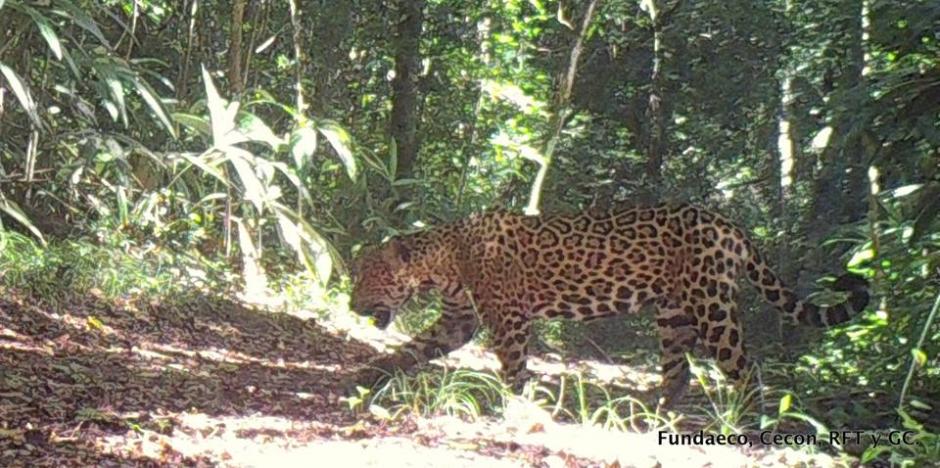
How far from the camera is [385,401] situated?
19.0ft

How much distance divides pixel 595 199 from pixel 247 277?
14.3 feet

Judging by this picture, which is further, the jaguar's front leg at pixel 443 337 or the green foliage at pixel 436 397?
the jaguar's front leg at pixel 443 337

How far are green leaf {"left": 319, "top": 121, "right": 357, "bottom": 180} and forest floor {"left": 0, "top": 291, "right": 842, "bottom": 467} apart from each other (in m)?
1.37

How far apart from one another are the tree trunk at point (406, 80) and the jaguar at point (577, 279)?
3.69 metres

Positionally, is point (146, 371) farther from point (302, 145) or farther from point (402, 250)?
point (302, 145)

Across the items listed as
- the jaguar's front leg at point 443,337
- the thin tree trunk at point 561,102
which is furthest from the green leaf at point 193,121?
the thin tree trunk at point 561,102

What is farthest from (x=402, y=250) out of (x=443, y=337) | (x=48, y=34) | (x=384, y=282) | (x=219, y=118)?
(x=48, y=34)

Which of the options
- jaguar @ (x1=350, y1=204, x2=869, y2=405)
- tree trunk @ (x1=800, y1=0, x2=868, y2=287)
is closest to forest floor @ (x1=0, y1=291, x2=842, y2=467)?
jaguar @ (x1=350, y1=204, x2=869, y2=405)

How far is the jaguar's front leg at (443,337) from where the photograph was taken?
6430mm

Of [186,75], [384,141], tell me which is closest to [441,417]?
[186,75]

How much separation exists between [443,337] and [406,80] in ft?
14.3

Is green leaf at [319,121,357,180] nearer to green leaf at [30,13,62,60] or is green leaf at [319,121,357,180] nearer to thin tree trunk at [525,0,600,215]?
thin tree trunk at [525,0,600,215]

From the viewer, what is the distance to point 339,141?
7.23m

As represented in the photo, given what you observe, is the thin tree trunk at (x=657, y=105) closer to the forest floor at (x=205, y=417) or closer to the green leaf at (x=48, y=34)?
the forest floor at (x=205, y=417)
